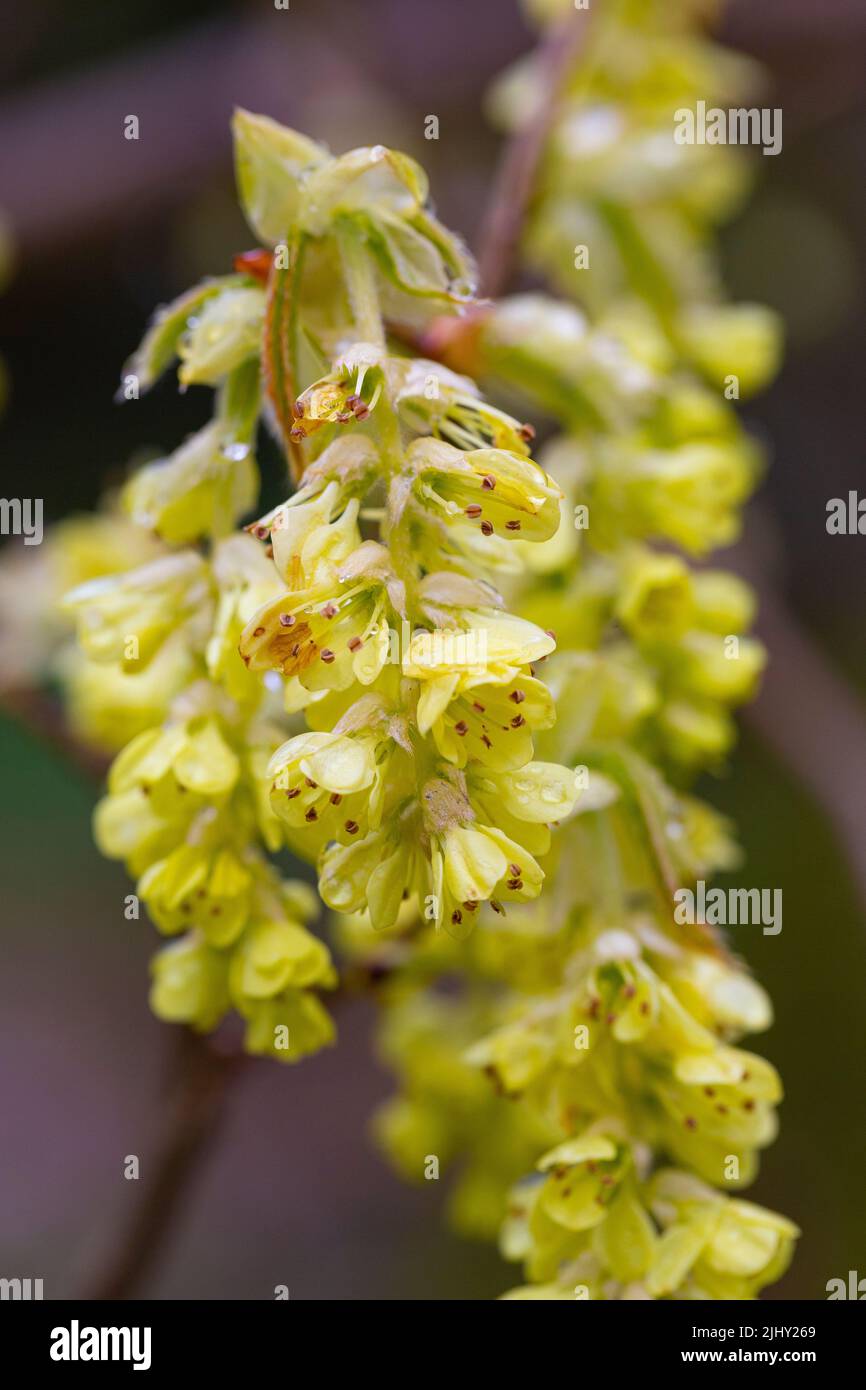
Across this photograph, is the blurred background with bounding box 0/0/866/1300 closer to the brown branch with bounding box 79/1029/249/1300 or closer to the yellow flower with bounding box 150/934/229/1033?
the brown branch with bounding box 79/1029/249/1300

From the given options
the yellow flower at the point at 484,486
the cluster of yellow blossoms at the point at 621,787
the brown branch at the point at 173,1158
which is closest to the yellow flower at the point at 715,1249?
the cluster of yellow blossoms at the point at 621,787

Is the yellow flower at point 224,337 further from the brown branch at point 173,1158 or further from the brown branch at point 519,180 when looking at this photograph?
the brown branch at point 173,1158

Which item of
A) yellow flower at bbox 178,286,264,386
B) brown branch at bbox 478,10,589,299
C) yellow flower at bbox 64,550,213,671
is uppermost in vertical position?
brown branch at bbox 478,10,589,299

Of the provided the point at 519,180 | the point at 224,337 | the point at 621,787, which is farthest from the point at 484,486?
the point at 519,180

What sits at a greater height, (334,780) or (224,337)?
(224,337)

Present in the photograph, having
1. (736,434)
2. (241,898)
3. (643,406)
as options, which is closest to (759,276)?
(736,434)

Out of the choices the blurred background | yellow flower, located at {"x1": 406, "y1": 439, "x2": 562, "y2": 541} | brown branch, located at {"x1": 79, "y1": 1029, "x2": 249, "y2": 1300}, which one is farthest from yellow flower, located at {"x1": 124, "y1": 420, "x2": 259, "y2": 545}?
the blurred background

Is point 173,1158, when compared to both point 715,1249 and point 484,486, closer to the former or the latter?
point 715,1249
